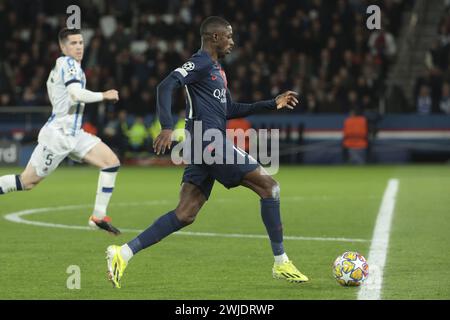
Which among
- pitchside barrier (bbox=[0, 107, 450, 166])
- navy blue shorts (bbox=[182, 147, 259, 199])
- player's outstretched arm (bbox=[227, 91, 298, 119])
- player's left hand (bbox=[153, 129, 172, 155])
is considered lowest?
pitchside barrier (bbox=[0, 107, 450, 166])

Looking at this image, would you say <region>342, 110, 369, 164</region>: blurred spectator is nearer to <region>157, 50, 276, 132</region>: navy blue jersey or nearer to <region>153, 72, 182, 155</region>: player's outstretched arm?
<region>157, 50, 276, 132</region>: navy blue jersey

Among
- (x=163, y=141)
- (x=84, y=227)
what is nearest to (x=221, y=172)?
(x=163, y=141)

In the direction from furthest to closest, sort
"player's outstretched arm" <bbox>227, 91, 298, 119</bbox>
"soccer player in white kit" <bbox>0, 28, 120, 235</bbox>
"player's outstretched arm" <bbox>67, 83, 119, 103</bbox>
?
"soccer player in white kit" <bbox>0, 28, 120, 235</bbox>
"player's outstretched arm" <bbox>67, 83, 119, 103</bbox>
"player's outstretched arm" <bbox>227, 91, 298, 119</bbox>

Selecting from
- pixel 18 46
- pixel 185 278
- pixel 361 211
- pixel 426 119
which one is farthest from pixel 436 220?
pixel 18 46

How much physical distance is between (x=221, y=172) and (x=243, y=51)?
19.6 metres

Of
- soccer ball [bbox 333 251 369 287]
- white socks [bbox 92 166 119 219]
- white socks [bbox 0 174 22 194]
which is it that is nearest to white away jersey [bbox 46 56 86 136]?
white socks [bbox 92 166 119 219]

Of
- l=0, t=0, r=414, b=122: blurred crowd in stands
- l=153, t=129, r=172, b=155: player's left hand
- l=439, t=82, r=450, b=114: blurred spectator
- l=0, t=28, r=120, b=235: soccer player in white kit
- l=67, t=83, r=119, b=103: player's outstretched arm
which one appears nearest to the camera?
l=153, t=129, r=172, b=155: player's left hand

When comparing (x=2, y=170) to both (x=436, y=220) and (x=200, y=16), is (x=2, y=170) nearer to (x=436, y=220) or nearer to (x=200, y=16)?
(x=200, y=16)

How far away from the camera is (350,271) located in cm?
806

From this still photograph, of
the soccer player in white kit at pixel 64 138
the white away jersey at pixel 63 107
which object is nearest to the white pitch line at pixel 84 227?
the soccer player in white kit at pixel 64 138

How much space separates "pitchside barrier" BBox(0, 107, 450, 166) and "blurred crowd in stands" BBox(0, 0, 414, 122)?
368 mm

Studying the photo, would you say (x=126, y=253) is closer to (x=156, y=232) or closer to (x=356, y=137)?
(x=156, y=232)

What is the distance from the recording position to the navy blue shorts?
8.25 meters
